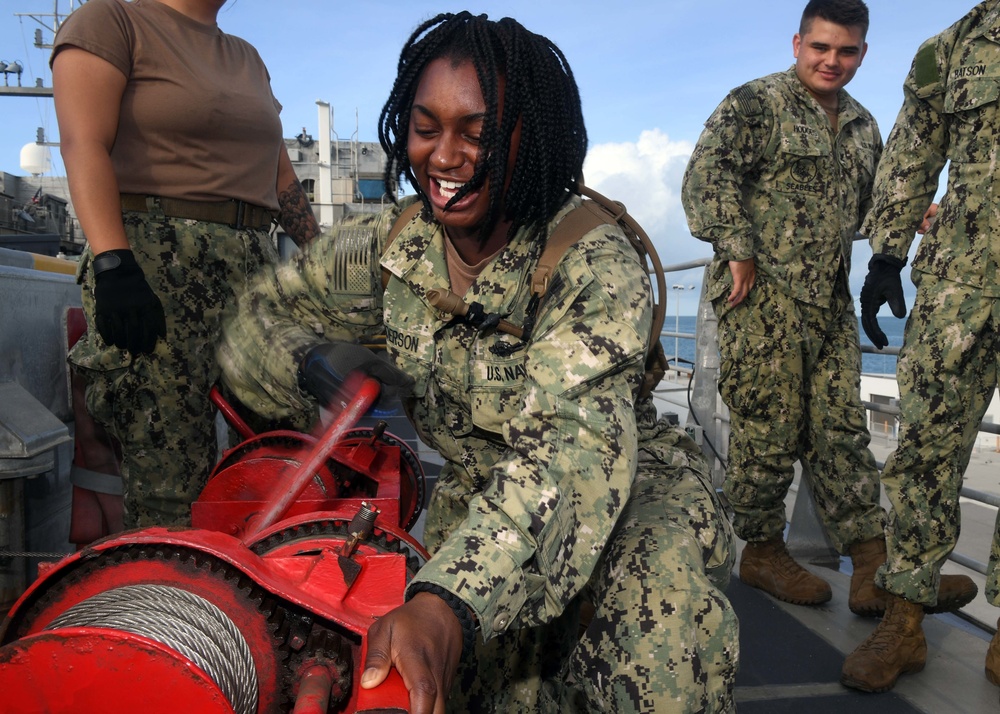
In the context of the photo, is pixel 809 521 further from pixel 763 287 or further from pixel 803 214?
pixel 803 214

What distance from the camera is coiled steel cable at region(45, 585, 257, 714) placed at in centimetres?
104

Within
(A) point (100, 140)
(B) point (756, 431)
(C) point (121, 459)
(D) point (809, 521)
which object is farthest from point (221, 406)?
(D) point (809, 521)

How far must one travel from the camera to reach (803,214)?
132 inches

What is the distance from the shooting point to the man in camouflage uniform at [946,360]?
2.53 meters

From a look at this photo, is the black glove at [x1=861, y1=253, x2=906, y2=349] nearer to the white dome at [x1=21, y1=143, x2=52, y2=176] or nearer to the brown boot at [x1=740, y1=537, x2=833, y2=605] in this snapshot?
the brown boot at [x1=740, y1=537, x2=833, y2=605]

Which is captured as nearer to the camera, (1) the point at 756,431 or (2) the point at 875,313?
(2) the point at 875,313

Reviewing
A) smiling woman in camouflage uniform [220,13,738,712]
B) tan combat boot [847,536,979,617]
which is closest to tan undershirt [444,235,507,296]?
smiling woman in camouflage uniform [220,13,738,712]

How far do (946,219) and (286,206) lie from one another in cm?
229

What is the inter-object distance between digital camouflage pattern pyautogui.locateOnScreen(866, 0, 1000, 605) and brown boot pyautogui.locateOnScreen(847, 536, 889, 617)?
40 centimetres

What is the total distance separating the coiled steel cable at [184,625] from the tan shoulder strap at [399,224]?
999mm

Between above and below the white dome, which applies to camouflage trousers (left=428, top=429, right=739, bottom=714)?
below

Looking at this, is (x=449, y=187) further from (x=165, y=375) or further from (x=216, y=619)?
(x=165, y=375)

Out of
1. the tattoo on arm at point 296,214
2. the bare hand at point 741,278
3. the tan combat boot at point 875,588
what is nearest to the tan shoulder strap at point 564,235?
the tattoo on arm at point 296,214

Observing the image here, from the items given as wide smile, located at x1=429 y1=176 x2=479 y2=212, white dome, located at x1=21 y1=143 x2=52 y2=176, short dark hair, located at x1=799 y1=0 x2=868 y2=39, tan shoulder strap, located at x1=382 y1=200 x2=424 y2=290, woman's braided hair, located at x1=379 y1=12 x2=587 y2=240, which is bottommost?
tan shoulder strap, located at x1=382 y1=200 x2=424 y2=290
